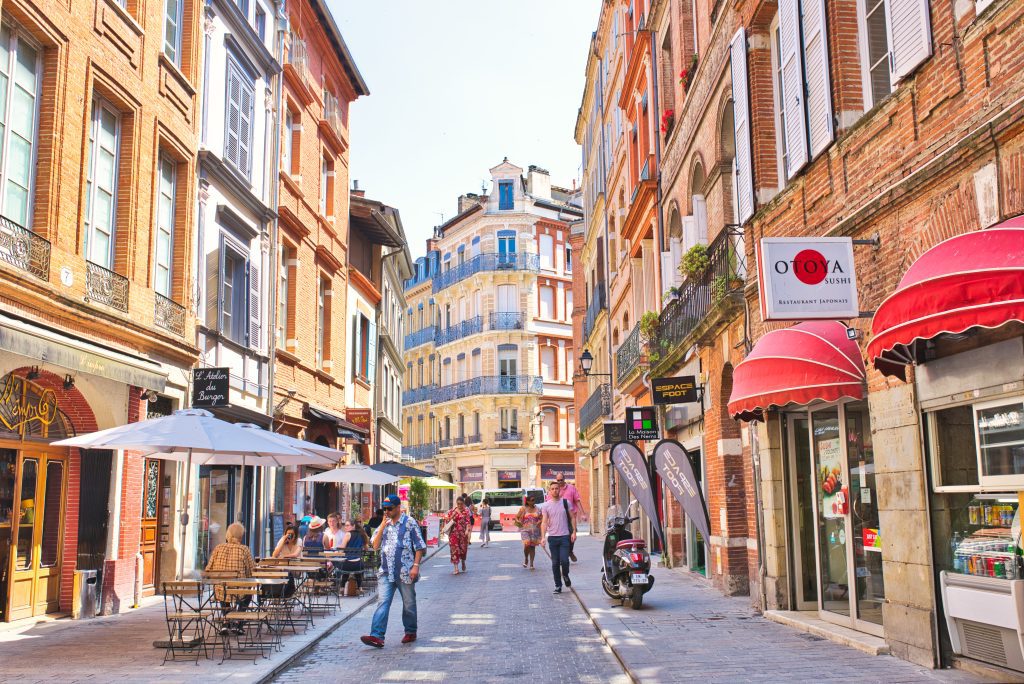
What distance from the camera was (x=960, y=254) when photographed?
6.31 meters

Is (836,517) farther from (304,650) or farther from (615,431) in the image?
(615,431)

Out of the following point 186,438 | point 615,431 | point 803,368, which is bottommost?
point 186,438

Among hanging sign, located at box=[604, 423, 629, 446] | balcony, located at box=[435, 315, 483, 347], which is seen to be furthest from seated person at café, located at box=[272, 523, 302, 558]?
balcony, located at box=[435, 315, 483, 347]

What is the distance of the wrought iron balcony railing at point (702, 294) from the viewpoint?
13.8m

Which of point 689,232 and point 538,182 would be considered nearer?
point 689,232

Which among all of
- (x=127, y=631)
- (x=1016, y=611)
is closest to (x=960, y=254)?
(x=1016, y=611)

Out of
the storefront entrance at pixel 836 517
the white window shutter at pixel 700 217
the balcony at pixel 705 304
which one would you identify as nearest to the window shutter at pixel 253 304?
the balcony at pixel 705 304

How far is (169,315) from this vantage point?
15.5m

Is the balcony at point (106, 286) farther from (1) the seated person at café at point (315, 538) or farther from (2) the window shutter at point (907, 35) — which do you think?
(2) the window shutter at point (907, 35)

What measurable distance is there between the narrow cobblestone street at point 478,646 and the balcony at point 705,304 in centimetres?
473

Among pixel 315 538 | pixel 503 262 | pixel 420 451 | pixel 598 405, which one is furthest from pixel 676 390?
pixel 420 451

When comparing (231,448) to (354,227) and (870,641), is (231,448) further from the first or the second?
(354,227)

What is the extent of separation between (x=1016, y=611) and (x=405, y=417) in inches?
2475

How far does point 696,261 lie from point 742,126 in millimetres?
3096
